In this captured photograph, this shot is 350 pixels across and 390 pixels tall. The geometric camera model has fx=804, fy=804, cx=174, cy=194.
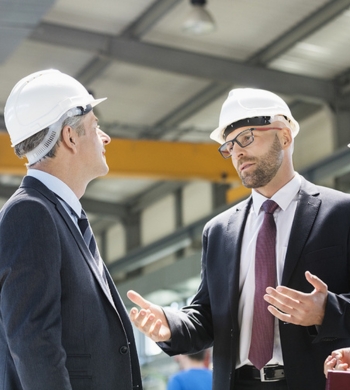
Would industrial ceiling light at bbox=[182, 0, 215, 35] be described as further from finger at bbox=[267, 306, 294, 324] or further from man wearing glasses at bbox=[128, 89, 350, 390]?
finger at bbox=[267, 306, 294, 324]

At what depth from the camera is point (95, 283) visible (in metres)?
3.13

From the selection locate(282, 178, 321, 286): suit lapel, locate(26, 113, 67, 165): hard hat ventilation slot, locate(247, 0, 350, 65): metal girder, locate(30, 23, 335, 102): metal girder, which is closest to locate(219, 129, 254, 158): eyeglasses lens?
locate(282, 178, 321, 286): suit lapel

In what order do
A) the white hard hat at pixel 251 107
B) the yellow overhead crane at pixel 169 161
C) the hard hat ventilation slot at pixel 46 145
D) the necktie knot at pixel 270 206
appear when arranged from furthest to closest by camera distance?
the yellow overhead crane at pixel 169 161 < the white hard hat at pixel 251 107 < the necktie knot at pixel 270 206 < the hard hat ventilation slot at pixel 46 145

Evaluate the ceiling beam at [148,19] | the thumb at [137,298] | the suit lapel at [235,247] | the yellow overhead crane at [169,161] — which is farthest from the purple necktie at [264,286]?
the yellow overhead crane at [169,161]

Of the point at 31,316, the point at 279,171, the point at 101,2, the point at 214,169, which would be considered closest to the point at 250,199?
the point at 279,171

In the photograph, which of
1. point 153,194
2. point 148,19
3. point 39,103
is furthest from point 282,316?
point 153,194

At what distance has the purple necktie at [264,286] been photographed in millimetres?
3660

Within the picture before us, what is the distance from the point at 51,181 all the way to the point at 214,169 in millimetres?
11695

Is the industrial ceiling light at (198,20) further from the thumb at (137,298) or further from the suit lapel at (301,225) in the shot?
the thumb at (137,298)

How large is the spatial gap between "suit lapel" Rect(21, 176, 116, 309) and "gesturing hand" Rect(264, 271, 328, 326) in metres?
0.68

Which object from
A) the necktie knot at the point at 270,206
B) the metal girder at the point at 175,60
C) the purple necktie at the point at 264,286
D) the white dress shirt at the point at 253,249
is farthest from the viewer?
the metal girder at the point at 175,60

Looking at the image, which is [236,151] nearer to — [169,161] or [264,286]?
[264,286]

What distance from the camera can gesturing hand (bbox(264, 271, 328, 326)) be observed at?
3309 millimetres

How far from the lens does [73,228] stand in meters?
3.17
